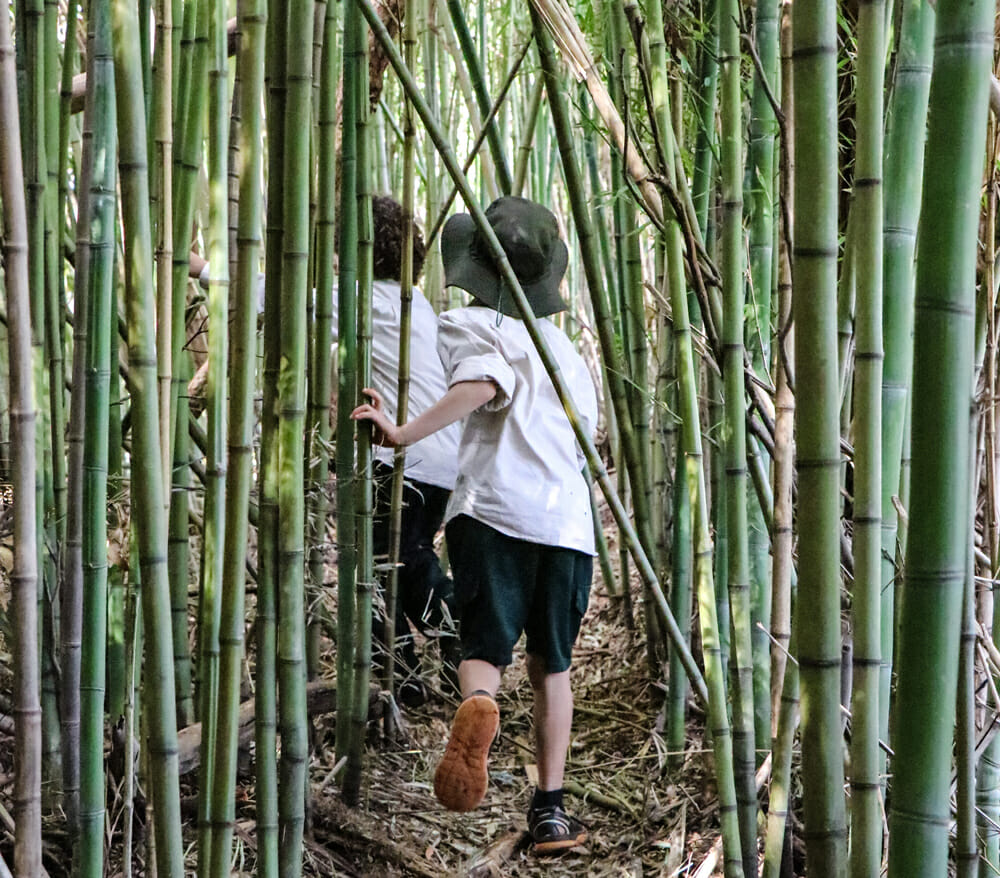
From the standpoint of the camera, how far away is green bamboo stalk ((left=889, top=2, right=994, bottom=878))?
498mm

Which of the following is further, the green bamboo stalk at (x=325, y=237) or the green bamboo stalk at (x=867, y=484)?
the green bamboo stalk at (x=325, y=237)

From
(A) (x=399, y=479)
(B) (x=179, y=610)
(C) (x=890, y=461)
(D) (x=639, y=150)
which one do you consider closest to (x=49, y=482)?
(B) (x=179, y=610)

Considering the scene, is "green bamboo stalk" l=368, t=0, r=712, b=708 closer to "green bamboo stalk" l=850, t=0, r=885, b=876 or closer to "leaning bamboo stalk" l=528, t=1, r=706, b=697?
"leaning bamboo stalk" l=528, t=1, r=706, b=697

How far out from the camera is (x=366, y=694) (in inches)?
62.2

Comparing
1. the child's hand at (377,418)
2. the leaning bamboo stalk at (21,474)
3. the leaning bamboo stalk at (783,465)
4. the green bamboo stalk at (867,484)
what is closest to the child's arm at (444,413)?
the child's hand at (377,418)

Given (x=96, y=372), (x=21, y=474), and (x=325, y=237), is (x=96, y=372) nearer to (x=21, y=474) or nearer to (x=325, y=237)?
(x=21, y=474)

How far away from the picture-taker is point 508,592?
170cm

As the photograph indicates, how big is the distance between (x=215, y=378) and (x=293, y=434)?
0.31 feet

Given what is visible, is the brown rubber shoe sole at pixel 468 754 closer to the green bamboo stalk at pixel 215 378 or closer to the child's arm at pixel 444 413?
the child's arm at pixel 444 413

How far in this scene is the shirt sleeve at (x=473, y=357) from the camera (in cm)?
163

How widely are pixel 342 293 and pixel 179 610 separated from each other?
0.45 meters

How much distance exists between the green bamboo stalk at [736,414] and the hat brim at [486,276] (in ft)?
2.30

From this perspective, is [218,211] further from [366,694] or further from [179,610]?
[366,694]

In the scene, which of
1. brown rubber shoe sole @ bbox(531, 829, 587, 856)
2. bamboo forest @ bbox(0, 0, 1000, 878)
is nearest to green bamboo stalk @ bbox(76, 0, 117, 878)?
bamboo forest @ bbox(0, 0, 1000, 878)
